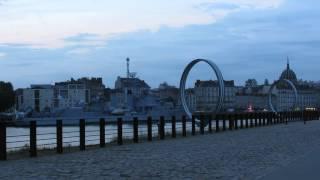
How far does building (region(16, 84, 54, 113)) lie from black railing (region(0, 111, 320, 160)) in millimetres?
99212

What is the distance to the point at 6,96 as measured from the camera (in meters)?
134

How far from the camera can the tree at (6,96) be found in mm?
127994

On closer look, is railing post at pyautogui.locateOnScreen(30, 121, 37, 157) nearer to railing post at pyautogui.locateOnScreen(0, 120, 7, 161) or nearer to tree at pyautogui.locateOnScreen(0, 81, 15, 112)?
railing post at pyautogui.locateOnScreen(0, 120, 7, 161)

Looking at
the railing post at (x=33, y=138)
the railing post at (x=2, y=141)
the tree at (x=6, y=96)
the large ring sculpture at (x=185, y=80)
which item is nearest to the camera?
the railing post at (x=2, y=141)

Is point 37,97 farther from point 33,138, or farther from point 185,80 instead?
point 33,138

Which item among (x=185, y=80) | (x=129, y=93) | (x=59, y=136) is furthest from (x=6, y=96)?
(x=59, y=136)

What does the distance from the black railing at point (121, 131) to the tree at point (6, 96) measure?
6333 cm

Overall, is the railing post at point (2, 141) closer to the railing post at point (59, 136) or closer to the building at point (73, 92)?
the railing post at point (59, 136)

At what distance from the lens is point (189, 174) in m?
13.5

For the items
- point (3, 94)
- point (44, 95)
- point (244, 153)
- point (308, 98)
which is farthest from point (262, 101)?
point (244, 153)

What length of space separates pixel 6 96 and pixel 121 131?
114 metres

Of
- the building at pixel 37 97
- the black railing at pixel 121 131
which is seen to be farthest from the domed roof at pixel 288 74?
the black railing at pixel 121 131

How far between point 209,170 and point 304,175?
6.94 feet

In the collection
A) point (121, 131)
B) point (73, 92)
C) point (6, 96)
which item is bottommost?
point (121, 131)
